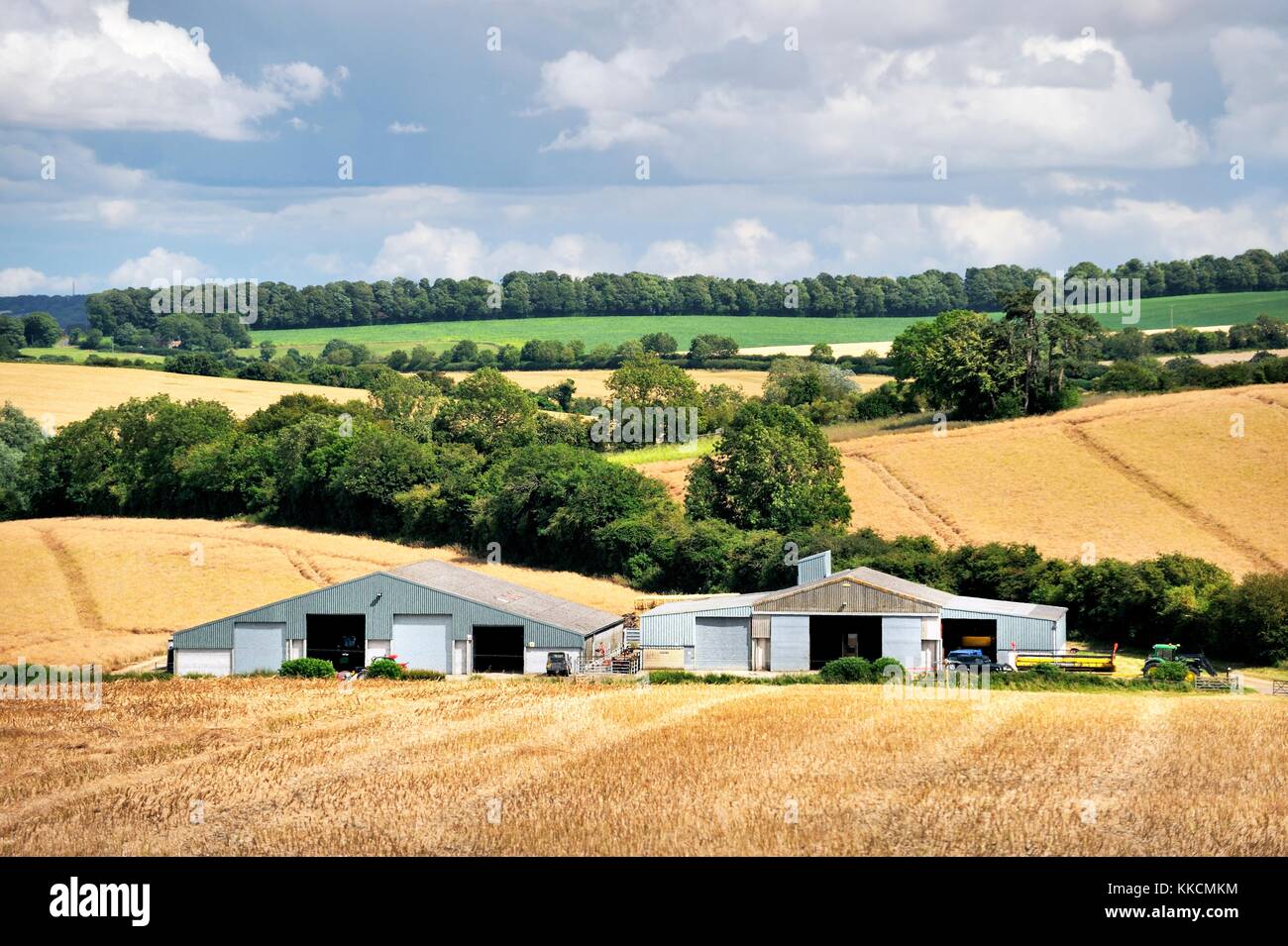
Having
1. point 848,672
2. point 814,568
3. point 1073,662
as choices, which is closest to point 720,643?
point 848,672

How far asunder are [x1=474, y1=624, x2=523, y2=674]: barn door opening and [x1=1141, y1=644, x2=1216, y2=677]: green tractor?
23.2 metres

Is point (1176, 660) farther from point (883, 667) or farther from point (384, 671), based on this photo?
point (384, 671)

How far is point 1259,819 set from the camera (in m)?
27.9

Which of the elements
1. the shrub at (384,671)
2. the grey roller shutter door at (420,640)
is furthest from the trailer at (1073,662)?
the shrub at (384,671)

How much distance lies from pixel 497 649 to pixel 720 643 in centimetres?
881

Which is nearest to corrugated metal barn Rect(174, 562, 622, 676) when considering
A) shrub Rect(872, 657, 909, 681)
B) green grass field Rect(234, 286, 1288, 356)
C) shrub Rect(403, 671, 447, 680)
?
shrub Rect(403, 671, 447, 680)

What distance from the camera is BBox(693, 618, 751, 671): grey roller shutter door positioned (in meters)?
58.5

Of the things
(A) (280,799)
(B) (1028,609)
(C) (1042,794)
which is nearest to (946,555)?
(B) (1028,609)

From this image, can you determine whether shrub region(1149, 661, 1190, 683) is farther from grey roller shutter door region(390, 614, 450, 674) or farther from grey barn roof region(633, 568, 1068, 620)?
grey roller shutter door region(390, 614, 450, 674)

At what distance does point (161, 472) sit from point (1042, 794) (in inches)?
3357

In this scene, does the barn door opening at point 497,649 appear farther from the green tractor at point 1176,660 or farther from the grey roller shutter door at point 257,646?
the green tractor at point 1176,660

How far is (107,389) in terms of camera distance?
138000 millimetres
